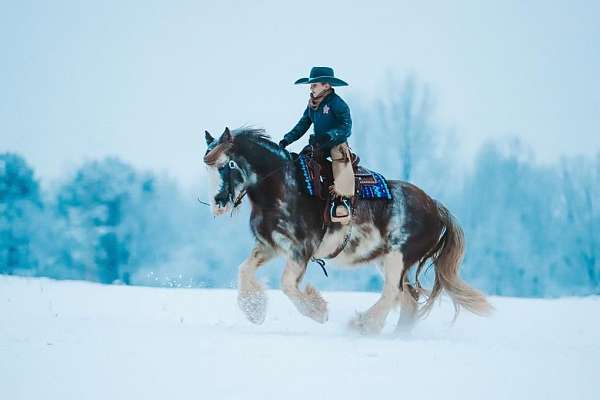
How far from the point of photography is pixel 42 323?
23.2 feet

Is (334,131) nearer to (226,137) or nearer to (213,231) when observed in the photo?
(226,137)

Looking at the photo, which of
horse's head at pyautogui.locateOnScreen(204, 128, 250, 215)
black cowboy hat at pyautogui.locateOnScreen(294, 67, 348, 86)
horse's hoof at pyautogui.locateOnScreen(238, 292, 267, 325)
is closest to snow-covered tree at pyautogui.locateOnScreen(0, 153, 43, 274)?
horse's hoof at pyautogui.locateOnScreen(238, 292, 267, 325)

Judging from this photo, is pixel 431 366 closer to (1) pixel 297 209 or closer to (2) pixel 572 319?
(1) pixel 297 209

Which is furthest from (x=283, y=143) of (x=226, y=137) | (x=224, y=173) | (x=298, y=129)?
(x=224, y=173)

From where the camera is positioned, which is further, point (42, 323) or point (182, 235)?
point (182, 235)

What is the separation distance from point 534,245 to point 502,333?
14.6m

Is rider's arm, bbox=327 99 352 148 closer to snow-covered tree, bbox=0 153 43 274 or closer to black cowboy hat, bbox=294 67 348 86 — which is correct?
black cowboy hat, bbox=294 67 348 86

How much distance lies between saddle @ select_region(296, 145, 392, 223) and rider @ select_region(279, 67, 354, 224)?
9cm

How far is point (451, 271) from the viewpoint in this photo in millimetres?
8844

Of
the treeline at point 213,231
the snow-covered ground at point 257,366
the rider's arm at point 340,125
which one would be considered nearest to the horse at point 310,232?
the rider's arm at point 340,125

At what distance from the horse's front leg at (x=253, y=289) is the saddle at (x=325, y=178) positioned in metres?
0.86

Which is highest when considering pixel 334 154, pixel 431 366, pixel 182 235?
pixel 334 154

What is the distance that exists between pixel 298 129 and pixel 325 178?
2.75ft

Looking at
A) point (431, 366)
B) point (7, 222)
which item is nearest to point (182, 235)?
point (7, 222)
